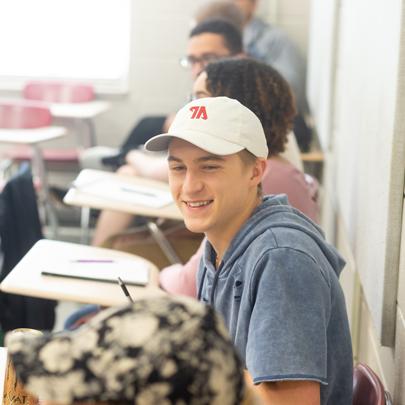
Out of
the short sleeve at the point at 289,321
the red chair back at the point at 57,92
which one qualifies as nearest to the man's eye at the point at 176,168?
the short sleeve at the point at 289,321

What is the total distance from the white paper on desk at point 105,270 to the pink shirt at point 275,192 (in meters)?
0.08

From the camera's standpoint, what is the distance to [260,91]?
2.17 metres

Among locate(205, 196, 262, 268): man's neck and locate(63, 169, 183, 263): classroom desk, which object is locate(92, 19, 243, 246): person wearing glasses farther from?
locate(205, 196, 262, 268): man's neck

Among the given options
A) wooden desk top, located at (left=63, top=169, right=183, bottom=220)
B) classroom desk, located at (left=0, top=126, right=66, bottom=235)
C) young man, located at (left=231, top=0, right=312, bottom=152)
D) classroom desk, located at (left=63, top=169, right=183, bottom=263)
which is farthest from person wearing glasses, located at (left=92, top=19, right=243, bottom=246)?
young man, located at (left=231, top=0, right=312, bottom=152)

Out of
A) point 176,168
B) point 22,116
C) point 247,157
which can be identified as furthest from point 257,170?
point 22,116

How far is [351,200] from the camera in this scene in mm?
2553

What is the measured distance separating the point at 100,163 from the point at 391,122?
9.39 feet

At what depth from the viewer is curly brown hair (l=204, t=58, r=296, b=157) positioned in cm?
216

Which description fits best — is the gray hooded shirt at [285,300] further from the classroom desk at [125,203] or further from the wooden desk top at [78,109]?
the wooden desk top at [78,109]

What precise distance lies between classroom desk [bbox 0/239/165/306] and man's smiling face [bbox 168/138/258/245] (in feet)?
1.73

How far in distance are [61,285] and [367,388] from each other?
974mm

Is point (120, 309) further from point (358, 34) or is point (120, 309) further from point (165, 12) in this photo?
point (165, 12)

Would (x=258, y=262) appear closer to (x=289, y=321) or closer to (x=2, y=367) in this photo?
(x=289, y=321)

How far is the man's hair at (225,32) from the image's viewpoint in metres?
3.58
